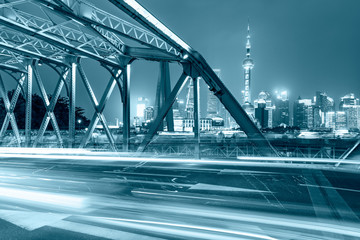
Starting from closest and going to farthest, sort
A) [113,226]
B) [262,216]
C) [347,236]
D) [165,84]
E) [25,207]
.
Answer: [347,236], [113,226], [262,216], [25,207], [165,84]

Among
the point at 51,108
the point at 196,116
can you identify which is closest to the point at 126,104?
the point at 196,116

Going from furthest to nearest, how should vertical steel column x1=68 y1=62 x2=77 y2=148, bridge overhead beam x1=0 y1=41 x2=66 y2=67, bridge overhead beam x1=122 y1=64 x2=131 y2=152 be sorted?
vertical steel column x1=68 y1=62 x2=77 y2=148
bridge overhead beam x1=122 y1=64 x2=131 y2=152
bridge overhead beam x1=0 y1=41 x2=66 y2=67

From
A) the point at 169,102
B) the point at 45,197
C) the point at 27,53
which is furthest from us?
the point at 27,53

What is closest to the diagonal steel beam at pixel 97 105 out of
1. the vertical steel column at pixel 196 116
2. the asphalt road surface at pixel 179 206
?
the vertical steel column at pixel 196 116

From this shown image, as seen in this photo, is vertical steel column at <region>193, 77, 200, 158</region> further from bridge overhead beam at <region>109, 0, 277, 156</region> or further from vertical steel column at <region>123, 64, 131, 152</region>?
vertical steel column at <region>123, 64, 131, 152</region>

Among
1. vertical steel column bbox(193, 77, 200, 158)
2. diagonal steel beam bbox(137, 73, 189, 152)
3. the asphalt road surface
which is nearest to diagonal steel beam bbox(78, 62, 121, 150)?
diagonal steel beam bbox(137, 73, 189, 152)

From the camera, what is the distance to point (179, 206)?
684 centimetres


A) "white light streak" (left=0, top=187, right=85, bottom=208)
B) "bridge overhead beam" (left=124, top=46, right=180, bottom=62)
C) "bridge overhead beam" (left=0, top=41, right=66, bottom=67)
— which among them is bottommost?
"white light streak" (left=0, top=187, right=85, bottom=208)

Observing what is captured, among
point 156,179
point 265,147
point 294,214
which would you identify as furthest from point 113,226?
point 265,147

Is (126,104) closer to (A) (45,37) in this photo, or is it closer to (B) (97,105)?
(B) (97,105)

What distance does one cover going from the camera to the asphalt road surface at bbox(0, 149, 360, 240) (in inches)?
204

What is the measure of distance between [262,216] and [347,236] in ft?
5.36

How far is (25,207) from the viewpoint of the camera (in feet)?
22.9

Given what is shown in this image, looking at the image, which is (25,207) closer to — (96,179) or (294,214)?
(96,179)
